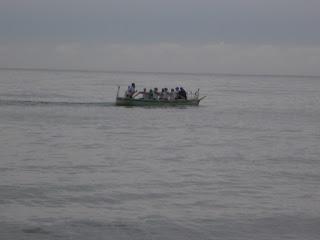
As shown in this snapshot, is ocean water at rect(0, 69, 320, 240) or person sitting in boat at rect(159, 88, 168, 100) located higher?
person sitting in boat at rect(159, 88, 168, 100)

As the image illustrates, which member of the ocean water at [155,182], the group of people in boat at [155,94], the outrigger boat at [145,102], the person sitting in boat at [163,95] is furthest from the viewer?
the person sitting in boat at [163,95]

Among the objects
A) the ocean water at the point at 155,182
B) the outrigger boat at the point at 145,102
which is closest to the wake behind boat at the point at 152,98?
the outrigger boat at the point at 145,102

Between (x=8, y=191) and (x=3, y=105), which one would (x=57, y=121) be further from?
(x=8, y=191)

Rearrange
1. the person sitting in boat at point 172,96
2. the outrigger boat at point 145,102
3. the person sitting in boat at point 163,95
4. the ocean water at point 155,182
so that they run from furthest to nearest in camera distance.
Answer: the person sitting in boat at point 172,96 → the person sitting in boat at point 163,95 → the outrigger boat at point 145,102 → the ocean water at point 155,182

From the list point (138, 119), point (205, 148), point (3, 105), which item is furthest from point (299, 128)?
point (3, 105)

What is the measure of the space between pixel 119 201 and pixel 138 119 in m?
26.3

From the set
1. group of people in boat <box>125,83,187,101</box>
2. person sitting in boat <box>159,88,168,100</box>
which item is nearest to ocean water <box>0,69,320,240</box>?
group of people in boat <box>125,83,187,101</box>

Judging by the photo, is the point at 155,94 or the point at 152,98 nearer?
the point at 152,98

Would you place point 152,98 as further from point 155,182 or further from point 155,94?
point 155,182

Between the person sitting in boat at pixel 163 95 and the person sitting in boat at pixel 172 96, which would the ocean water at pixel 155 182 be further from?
the person sitting in boat at pixel 172 96

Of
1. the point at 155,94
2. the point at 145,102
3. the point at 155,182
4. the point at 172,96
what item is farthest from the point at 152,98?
the point at 155,182

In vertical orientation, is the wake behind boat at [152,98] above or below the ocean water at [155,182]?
above

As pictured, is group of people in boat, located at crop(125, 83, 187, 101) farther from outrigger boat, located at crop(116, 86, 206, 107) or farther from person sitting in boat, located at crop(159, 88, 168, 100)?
outrigger boat, located at crop(116, 86, 206, 107)

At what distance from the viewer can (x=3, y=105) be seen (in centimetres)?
5231
